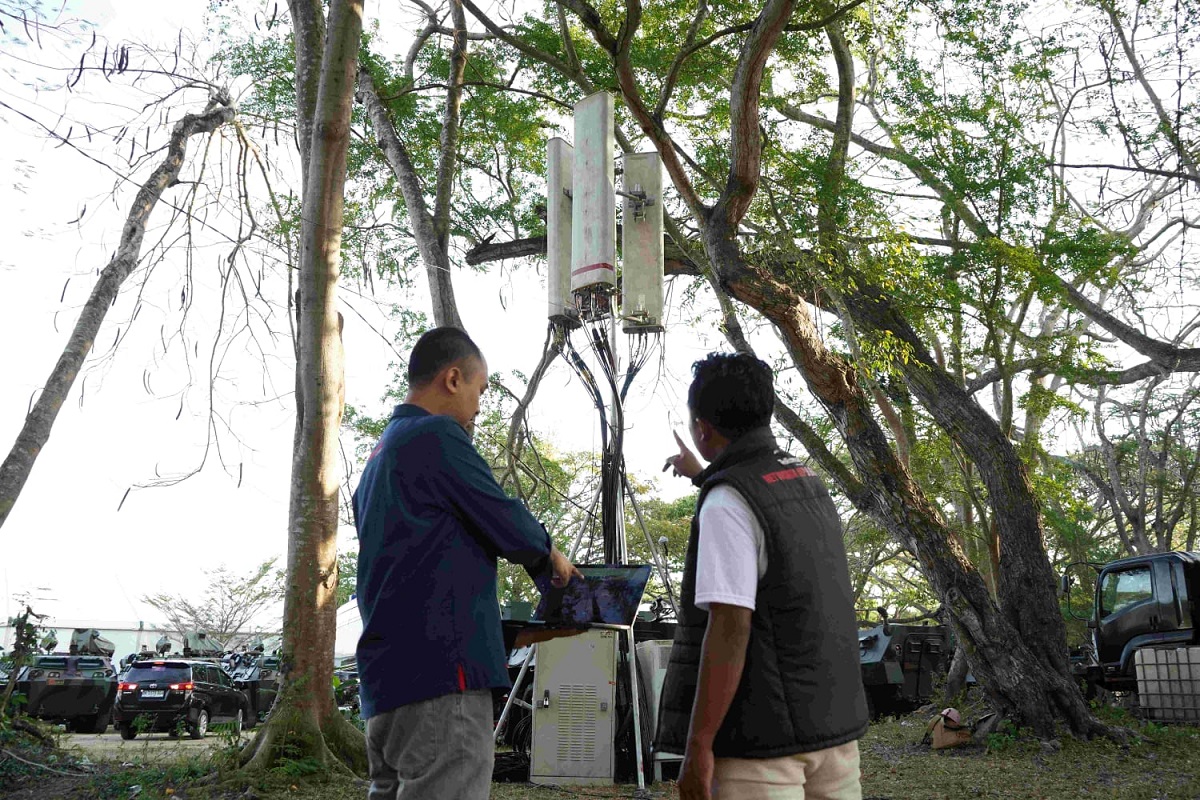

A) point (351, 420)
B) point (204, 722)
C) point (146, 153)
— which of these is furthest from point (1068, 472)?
point (146, 153)

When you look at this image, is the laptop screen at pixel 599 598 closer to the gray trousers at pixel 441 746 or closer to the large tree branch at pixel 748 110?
the gray trousers at pixel 441 746

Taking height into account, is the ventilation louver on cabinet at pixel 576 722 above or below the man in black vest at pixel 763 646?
below

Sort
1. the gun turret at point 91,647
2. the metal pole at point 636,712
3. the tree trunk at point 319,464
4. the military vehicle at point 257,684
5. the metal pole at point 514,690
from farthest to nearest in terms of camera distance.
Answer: the gun turret at point 91,647, the military vehicle at point 257,684, the metal pole at point 514,690, the metal pole at point 636,712, the tree trunk at point 319,464

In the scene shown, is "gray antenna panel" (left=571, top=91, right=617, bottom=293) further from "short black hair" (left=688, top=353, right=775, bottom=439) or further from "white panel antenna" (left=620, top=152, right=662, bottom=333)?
"short black hair" (left=688, top=353, right=775, bottom=439)

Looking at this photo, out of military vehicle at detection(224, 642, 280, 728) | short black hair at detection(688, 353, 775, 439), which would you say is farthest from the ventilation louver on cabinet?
military vehicle at detection(224, 642, 280, 728)

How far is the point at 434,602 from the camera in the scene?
2617 mm

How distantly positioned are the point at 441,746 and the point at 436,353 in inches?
44.0

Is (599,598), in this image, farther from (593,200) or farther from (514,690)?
(593,200)

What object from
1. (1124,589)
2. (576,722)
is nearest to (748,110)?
(576,722)

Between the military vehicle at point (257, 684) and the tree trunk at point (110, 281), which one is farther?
the military vehicle at point (257, 684)

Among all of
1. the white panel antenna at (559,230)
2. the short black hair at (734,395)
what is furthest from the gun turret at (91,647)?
the short black hair at (734,395)

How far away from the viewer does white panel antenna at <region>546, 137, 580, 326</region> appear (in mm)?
8008

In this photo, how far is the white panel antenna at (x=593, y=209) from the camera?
24.6ft

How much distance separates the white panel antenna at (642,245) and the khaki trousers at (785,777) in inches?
222
